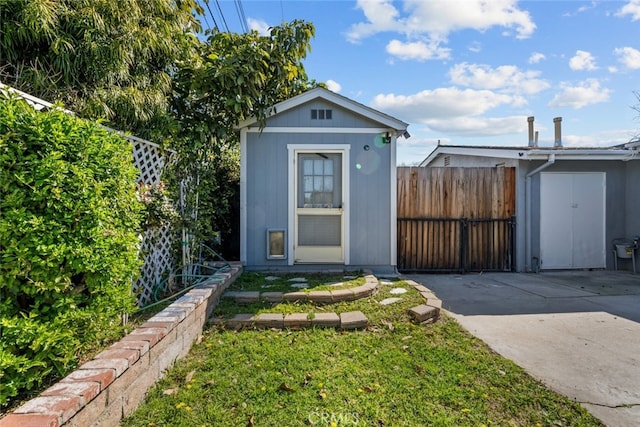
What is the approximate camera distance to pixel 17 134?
190 cm

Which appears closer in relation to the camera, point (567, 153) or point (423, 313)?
point (423, 313)

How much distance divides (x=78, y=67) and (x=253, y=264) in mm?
3778

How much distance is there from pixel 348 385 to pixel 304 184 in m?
4.11

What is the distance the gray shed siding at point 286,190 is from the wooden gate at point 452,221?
107 cm

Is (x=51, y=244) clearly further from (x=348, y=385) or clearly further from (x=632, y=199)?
(x=632, y=199)

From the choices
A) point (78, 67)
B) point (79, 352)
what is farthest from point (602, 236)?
point (78, 67)

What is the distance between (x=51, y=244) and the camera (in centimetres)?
197

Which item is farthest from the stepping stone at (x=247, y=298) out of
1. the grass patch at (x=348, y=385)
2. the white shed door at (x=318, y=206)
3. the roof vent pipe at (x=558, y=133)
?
the roof vent pipe at (x=558, y=133)

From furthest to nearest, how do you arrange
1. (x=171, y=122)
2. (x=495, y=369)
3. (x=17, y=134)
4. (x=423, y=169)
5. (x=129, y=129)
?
1. (x=423, y=169)
2. (x=171, y=122)
3. (x=129, y=129)
4. (x=495, y=369)
5. (x=17, y=134)

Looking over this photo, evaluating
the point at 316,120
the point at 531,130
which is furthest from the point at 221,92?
the point at 531,130

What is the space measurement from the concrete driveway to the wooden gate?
0.49 meters

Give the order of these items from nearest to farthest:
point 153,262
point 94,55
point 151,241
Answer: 1. point 94,55
2. point 151,241
3. point 153,262

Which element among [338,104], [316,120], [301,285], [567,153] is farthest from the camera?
[567,153]

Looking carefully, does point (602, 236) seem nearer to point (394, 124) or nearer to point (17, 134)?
point (394, 124)
